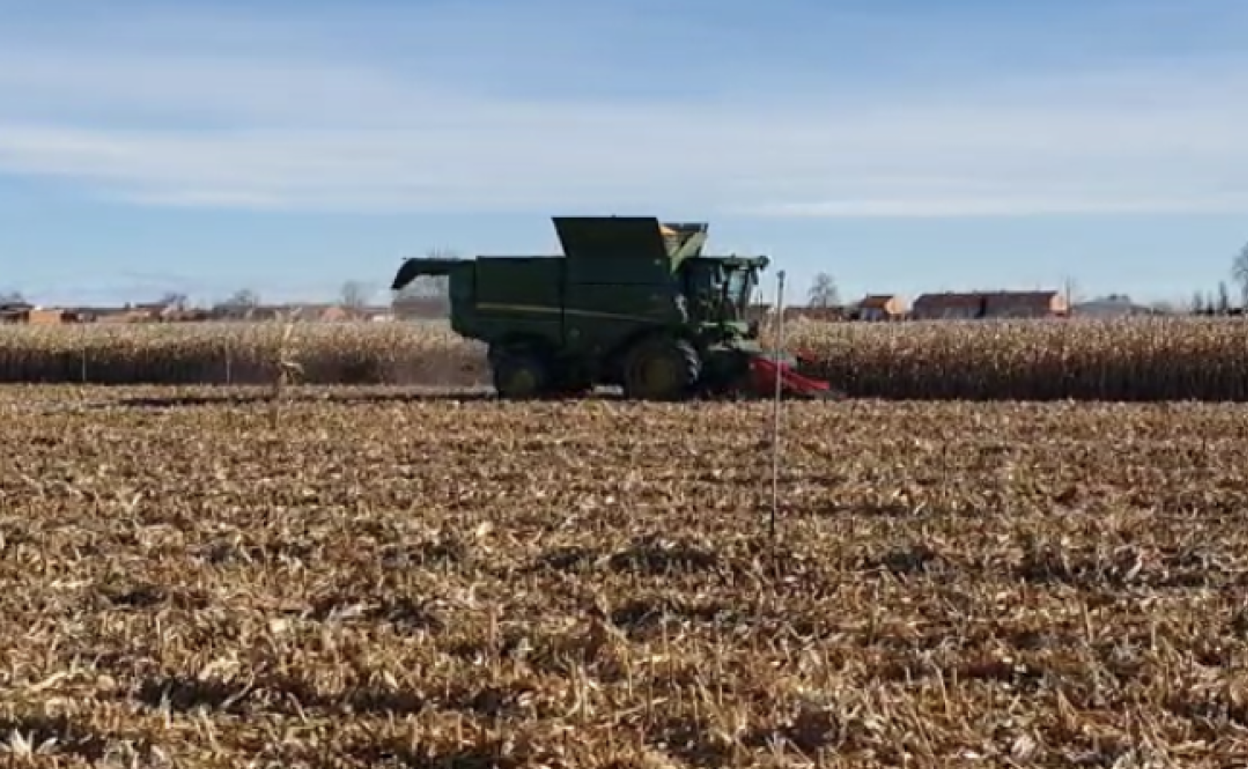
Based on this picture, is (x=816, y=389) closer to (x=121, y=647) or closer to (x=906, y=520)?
(x=906, y=520)

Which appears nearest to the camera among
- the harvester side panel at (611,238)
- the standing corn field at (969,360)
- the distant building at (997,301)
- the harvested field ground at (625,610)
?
the harvested field ground at (625,610)

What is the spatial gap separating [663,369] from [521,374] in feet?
7.09

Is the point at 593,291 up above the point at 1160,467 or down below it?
above

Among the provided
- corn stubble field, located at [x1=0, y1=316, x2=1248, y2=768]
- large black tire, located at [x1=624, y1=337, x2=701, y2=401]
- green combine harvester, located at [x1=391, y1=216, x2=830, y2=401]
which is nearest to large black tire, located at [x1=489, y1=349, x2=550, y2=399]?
green combine harvester, located at [x1=391, y1=216, x2=830, y2=401]

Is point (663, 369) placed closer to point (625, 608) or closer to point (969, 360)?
point (969, 360)

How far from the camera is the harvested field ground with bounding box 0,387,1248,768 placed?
590 cm

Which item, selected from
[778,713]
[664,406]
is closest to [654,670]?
[778,713]

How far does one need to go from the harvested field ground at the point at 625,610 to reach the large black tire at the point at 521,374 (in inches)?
303

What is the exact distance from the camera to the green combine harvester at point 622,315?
74.4 ft

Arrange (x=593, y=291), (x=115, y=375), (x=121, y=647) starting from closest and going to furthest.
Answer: (x=121, y=647)
(x=593, y=291)
(x=115, y=375)

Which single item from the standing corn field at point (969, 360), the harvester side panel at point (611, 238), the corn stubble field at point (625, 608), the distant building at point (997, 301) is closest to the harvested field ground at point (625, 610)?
the corn stubble field at point (625, 608)

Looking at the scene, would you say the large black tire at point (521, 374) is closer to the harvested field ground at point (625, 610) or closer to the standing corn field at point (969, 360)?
the harvested field ground at point (625, 610)

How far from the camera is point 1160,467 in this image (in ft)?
46.4

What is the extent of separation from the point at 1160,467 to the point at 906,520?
4.41 m
